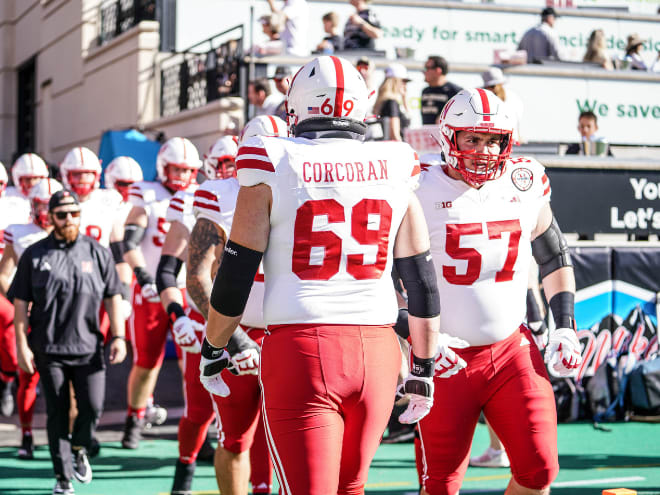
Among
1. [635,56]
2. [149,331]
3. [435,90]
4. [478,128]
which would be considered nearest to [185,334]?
[478,128]

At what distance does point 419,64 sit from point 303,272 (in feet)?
37.1

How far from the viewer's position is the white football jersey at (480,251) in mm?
4711

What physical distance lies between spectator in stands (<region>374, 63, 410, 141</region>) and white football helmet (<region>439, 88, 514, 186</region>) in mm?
6223

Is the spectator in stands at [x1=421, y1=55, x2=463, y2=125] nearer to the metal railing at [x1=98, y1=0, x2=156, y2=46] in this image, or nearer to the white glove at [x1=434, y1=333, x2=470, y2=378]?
the metal railing at [x1=98, y1=0, x2=156, y2=46]

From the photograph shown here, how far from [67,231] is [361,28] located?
8222mm

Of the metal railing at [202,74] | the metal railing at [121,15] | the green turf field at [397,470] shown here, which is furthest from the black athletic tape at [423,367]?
the metal railing at [121,15]

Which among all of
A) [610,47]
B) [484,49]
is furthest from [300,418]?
[610,47]

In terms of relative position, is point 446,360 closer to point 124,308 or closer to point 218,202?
point 218,202

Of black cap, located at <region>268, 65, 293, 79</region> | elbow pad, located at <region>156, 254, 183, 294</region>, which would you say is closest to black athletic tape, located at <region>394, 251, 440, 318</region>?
elbow pad, located at <region>156, 254, 183, 294</region>

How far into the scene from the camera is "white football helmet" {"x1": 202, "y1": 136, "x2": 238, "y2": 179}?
625 centimetres

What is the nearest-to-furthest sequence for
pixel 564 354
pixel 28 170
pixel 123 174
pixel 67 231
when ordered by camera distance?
1. pixel 564 354
2. pixel 67 231
3. pixel 28 170
4. pixel 123 174

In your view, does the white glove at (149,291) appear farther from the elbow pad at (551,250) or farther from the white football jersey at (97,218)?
the elbow pad at (551,250)

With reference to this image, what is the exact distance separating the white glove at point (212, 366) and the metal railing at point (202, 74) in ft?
33.6

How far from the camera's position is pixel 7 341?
338 inches
